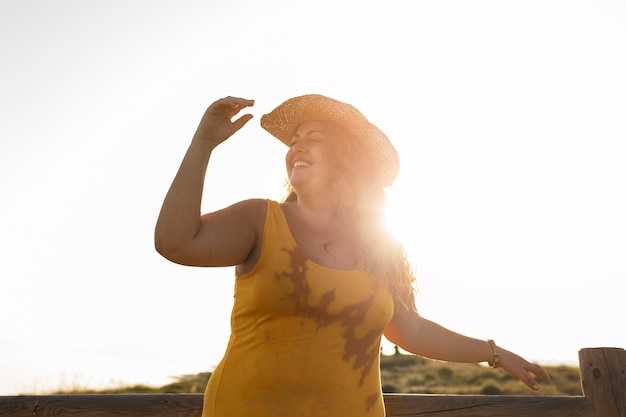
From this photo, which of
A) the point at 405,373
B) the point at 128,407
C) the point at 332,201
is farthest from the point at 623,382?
the point at 405,373

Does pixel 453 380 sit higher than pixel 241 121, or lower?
lower

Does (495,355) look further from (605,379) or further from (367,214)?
(605,379)

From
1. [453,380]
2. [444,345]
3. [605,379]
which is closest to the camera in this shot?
[444,345]

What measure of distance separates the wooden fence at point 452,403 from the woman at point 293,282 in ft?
3.22

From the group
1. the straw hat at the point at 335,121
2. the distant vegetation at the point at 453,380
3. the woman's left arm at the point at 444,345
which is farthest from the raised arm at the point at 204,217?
the distant vegetation at the point at 453,380

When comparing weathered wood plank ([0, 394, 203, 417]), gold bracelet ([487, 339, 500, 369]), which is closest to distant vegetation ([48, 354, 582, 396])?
weathered wood plank ([0, 394, 203, 417])

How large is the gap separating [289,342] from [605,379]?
266 cm

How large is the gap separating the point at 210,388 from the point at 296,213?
797mm

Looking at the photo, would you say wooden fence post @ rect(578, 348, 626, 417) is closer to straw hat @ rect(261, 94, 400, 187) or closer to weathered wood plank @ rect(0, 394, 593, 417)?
weathered wood plank @ rect(0, 394, 593, 417)

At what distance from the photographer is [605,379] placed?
12.5 feet

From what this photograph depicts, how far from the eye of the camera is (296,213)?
2527mm

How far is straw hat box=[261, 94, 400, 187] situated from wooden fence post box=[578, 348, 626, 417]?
6.39 feet

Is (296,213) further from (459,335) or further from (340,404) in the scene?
(459,335)

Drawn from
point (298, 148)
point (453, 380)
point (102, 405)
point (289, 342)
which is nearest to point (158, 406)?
point (102, 405)
